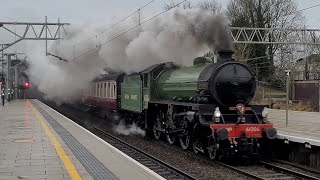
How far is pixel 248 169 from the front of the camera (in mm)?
10992

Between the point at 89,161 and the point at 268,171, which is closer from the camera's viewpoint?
the point at 89,161

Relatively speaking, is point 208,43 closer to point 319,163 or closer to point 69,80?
point 319,163

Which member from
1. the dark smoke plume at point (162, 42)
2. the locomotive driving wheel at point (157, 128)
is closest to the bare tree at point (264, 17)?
the dark smoke plume at point (162, 42)

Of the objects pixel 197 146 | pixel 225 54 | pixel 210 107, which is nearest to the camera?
pixel 210 107

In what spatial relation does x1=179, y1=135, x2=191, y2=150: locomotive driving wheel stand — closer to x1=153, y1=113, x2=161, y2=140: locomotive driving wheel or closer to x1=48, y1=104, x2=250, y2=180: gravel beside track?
x1=48, y1=104, x2=250, y2=180: gravel beside track

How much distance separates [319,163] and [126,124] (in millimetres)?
10417

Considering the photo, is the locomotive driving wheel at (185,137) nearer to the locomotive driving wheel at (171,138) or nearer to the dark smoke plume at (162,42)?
the locomotive driving wheel at (171,138)

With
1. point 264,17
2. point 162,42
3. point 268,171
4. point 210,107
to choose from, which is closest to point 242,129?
point 210,107

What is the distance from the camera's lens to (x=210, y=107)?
1154cm

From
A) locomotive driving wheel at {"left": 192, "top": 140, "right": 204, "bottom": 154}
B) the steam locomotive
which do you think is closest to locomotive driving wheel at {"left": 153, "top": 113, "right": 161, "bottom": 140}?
the steam locomotive

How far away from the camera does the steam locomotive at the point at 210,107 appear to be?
1123 cm

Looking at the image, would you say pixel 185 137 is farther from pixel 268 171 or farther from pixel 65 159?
pixel 65 159

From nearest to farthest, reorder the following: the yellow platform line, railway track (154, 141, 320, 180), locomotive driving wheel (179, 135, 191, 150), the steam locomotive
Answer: the yellow platform line < railway track (154, 141, 320, 180) < the steam locomotive < locomotive driving wheel (179, 135, 191, 150)

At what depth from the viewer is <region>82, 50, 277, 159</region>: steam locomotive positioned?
11.2m
